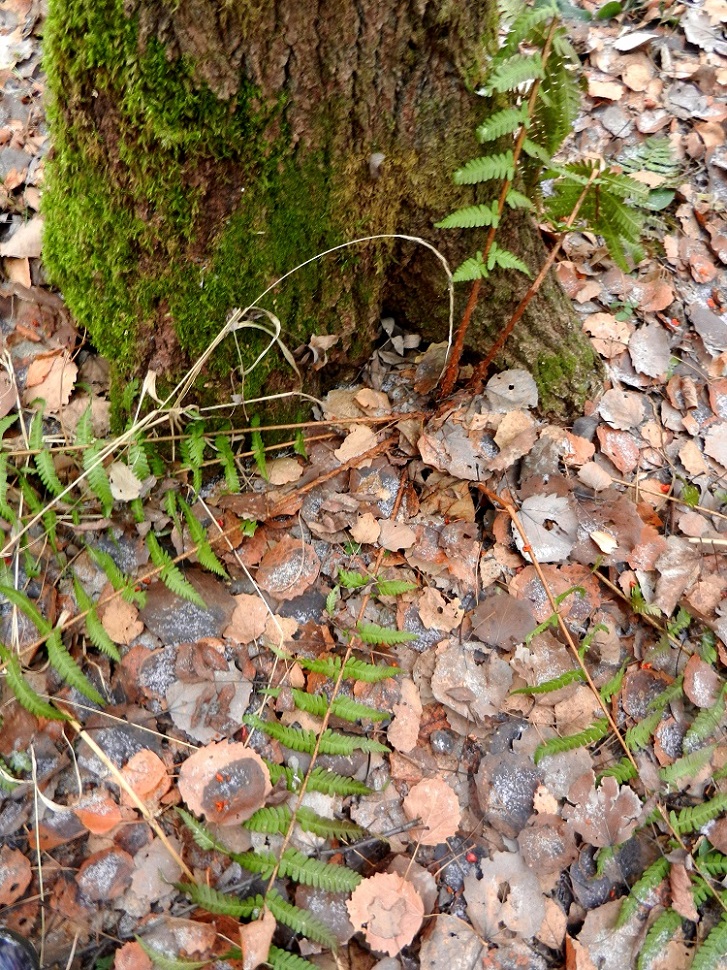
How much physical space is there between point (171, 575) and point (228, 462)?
1.48 feet

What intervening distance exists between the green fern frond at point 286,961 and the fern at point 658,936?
1.04 metres

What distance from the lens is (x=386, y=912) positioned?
189 centimetres

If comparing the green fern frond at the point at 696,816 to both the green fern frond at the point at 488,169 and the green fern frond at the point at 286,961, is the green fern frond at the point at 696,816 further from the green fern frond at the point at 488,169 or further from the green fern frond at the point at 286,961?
the green fern frond at the point at 488,169

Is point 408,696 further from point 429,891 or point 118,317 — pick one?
point 118,317

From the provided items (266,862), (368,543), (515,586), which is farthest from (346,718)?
(515,586)

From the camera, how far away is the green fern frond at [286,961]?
5.77 feet

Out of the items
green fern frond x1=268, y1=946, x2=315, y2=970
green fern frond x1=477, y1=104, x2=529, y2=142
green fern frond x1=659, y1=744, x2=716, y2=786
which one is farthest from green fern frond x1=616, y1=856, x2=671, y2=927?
green fern frond x1=477, y1=104, x2=529, y2=142

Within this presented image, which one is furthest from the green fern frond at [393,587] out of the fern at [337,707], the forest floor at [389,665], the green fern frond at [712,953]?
the green fern frond at [712,953]

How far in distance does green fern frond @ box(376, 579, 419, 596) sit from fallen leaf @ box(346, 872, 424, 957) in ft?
2.85

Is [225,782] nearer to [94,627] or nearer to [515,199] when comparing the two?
[94,627]

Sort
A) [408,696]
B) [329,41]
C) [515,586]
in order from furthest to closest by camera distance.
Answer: [515,586] → [408,696] → [329,41]

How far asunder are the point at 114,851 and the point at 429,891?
0.98 meters

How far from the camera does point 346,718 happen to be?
2.09 meters

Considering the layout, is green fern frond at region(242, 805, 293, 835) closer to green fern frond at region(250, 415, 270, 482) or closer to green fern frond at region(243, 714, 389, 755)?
green fern frond at region(243, 714, 389, 755)
